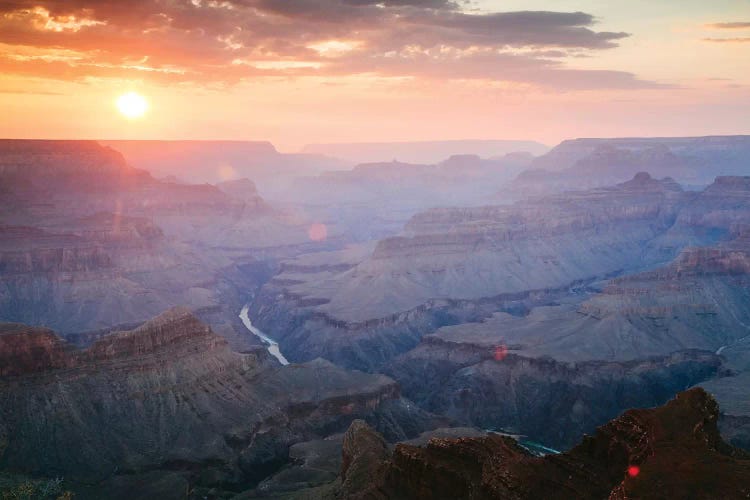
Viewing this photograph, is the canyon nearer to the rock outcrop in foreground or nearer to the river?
the rock outcrop in foreground

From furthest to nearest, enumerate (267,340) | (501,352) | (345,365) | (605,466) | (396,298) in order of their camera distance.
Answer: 1. (396,298)
2. (267,340)
3. (345,365)
4. (501,352)
5. (605,466)

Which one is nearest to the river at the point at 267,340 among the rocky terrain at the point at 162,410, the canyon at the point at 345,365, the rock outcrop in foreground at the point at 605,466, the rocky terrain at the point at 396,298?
the canyon at the point at 345,365

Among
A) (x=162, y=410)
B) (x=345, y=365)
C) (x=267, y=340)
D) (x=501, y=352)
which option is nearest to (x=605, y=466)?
(x=162, y=410)

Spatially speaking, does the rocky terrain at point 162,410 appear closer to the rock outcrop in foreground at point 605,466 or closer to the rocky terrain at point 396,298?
the rock outcrop in foreground at point 605,466

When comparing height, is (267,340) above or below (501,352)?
below

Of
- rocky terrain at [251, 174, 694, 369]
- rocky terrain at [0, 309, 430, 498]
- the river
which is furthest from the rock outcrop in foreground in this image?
the river

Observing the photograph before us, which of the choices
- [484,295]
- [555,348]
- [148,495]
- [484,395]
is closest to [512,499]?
[148,495]

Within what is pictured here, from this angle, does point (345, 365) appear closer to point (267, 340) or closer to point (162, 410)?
point (267, 340)
